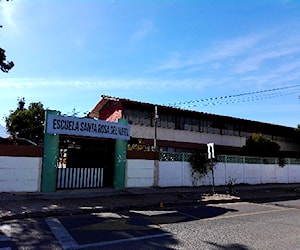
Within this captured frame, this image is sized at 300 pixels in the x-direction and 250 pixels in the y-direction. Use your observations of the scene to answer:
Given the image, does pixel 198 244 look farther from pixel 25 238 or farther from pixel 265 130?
pixel 265 130

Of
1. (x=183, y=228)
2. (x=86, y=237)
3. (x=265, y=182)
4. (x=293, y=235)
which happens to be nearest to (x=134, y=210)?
(x=183, y=228)

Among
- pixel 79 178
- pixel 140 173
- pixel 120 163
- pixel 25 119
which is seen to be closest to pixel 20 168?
pixel 79 178

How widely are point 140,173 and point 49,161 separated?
4.80 m

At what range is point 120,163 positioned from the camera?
52.3ft

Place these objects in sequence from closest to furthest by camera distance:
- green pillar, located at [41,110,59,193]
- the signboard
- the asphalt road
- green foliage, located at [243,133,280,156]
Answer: the asphalt road
green pillar, located at [41,110,59,193]
the signboard
green foliage, located at [243,133,280,156]

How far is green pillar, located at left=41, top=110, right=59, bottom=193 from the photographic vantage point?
44.9ft

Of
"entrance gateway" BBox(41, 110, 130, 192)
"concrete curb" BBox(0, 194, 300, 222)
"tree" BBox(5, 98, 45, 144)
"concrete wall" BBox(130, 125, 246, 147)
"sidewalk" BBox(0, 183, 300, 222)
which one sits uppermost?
"tree" BBox(5, 98, 45, 144)

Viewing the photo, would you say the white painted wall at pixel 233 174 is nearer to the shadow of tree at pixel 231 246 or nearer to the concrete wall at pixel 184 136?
the concrete wall at pixel 184 136

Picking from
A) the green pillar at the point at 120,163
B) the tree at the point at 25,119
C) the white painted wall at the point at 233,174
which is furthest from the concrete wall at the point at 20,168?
the tree at the point at 25,119

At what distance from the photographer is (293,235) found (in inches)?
291

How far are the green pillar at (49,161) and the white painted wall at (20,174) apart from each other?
22 cm

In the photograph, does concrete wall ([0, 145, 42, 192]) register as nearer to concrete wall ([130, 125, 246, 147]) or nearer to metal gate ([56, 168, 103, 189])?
metal gate ([56, 168, 103, 189])

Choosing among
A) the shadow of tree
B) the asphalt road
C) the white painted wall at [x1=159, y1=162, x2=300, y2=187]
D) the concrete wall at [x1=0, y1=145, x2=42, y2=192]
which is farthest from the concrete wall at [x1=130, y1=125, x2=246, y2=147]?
the shadow of tree

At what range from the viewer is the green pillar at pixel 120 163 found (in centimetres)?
1577
